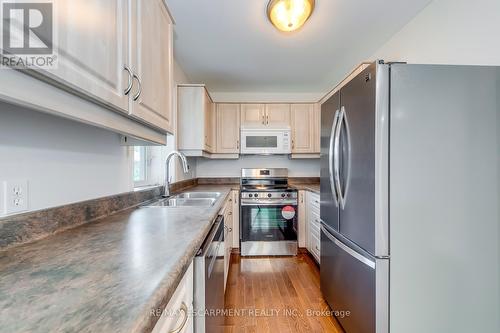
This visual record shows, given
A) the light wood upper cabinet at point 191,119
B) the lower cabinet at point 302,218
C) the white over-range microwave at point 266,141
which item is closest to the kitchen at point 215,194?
the light wood upper cabinet at point 191,119

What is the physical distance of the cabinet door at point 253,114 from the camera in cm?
338

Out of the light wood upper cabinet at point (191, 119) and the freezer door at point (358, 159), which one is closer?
the freezer door at point (358, 159)

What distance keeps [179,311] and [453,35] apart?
2.33 m

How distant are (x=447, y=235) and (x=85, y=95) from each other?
1710 mm

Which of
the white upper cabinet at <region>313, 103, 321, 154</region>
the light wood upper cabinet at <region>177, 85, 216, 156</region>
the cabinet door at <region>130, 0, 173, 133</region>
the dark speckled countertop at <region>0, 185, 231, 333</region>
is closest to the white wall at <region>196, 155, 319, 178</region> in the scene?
the white upper cabinet at <region>313, 103, 321, 154</region>

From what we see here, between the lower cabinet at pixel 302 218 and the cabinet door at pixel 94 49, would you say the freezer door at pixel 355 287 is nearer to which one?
the lower cabinet at pixel 302 218

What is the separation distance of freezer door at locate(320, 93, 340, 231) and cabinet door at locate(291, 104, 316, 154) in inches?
59.0

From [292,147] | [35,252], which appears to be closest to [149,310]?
[35,252]

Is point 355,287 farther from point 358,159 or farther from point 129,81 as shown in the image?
point 129,81

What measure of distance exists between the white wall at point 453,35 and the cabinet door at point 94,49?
2026mm

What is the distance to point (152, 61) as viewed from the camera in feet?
3.73

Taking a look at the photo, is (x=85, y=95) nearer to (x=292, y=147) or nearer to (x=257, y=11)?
(x=257, y=11)

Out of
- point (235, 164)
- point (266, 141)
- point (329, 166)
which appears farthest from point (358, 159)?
point (235, 164)

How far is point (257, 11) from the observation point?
5.76ft
